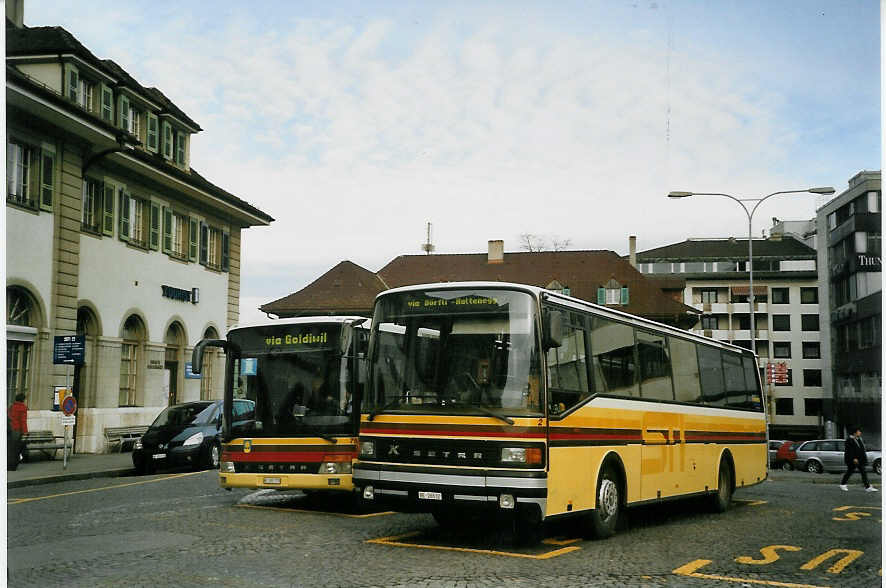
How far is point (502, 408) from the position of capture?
35.5ft

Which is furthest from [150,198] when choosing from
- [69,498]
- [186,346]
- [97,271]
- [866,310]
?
[866,310]

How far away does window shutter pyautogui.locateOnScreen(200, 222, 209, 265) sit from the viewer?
105ft

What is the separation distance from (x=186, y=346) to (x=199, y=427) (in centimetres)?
775

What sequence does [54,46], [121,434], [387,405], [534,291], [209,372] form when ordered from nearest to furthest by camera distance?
[534,291] < [387,405] < [54,46] < [121,434] < [209,372]

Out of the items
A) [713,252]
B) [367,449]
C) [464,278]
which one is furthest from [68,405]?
[713,252]

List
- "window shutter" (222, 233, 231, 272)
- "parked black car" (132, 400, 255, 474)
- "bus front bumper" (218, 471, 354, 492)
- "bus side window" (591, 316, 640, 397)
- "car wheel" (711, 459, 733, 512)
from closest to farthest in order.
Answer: "bus side window" (591, 316, 640, 397) < "bus front bumper" (218, 471, 354, 492) < "car wheel" (711, 459, 733, 512) < "parked black car" (132, 400, 255, 474) < "window shutter" (222, 233, 231, 272)

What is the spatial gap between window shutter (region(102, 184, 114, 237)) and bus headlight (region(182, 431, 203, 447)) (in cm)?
718

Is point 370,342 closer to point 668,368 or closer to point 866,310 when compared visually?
point 668,368

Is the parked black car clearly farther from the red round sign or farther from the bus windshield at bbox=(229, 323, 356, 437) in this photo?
the bus windshield at bbox=(229, 323, 356, 437)

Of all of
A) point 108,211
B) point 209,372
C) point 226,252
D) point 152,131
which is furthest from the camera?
point 226,252

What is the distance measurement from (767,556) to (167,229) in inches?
890

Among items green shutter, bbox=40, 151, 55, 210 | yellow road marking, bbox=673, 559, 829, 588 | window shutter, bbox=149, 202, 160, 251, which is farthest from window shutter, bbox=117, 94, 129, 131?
yellow road marking, bbox=673, 559, 829, 588

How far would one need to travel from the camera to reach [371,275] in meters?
57.3

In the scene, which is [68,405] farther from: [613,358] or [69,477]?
[613,358]
